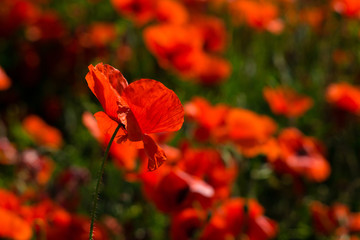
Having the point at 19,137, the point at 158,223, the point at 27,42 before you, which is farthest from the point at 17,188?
the point at 27,42

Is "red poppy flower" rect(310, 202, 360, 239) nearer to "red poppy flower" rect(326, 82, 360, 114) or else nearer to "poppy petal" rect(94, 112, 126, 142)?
"red poppy flower" rect(326, 82, 360, 114)

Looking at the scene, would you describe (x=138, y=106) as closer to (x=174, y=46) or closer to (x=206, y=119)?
(x=206, y=119)

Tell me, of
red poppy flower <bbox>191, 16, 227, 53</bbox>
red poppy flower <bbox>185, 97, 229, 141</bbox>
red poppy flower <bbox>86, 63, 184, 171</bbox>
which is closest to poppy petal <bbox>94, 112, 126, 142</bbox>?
red poppy flower <bbox>86, 63, 184, 171</bbox>

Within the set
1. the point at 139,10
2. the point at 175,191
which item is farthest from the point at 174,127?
the point at 139,10

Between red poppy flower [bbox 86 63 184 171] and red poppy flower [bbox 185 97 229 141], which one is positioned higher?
red poppy flower [bbox 86 63 184 171]

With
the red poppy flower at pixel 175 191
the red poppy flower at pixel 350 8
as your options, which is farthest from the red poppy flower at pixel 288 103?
the red poppy flower at pixel 175 191

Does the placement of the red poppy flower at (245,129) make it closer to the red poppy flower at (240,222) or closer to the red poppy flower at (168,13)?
the red poppy flower at (240,222)

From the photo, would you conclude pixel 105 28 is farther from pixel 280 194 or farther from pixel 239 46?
pixel 280 194
